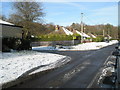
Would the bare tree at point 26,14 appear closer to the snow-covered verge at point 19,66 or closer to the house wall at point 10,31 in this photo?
the house wall at point 10,31

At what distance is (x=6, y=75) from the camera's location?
7.14 m

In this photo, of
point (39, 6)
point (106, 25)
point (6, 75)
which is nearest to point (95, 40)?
point (39, 6)

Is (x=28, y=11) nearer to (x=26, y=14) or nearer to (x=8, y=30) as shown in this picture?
(x=26, y=14)

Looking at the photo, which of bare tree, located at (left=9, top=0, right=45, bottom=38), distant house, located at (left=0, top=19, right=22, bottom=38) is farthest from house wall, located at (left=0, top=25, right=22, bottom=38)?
bare tree, located at (left=9, top=0, right=45, bottom=38)

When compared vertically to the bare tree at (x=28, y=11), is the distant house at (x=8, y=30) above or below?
below

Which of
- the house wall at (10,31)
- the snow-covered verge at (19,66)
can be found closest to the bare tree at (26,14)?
the house wall at (10,31)

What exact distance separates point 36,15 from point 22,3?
14.4 feet

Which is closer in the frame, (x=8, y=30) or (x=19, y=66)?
(x=19, y=66)

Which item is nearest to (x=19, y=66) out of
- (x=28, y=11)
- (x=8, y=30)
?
(x=8, y=30)

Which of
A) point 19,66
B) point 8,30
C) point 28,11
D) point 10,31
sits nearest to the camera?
point 19,66

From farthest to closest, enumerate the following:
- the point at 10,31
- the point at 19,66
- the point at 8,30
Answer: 1. the point at 10,31
2. the point at 8,30
3. the point at 19,66

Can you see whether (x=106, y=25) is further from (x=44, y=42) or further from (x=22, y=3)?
(x=22, y=3)

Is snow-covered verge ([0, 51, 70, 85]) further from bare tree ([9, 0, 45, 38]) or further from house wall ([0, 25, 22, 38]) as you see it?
bare tree ([9, 0, 45, 38])

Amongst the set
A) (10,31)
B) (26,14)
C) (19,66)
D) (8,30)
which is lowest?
(19,66)
